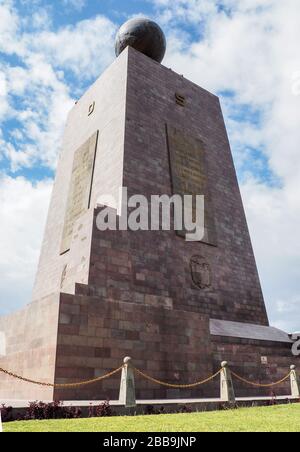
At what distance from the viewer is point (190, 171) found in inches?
736

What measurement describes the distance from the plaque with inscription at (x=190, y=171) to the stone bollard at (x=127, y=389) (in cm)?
833

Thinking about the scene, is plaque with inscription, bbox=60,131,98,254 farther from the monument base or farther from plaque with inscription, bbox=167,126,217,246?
the monument base

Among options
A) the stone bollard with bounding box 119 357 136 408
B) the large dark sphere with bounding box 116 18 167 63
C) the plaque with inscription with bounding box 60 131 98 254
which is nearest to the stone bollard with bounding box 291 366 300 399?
the stone bollard with bounding box 119 357 136 408

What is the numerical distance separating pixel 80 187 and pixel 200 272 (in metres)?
6.75

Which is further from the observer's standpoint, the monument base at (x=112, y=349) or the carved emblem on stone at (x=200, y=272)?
the carved emblem on stone at (x=200, y=272)

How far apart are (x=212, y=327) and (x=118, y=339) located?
444cm

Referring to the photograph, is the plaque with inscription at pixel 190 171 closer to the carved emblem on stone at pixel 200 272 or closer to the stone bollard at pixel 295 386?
the carved emblem on stone at pixel 200 272

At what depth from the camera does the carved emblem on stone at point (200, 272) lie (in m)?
16.3

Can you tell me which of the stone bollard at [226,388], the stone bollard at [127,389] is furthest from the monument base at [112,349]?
the stone bollard at [127,389]

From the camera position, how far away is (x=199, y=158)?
19625 mm

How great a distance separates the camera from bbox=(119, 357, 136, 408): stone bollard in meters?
8.78

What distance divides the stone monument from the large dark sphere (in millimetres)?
55

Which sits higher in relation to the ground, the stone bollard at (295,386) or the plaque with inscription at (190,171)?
the plaque with inscription at (190,171)
